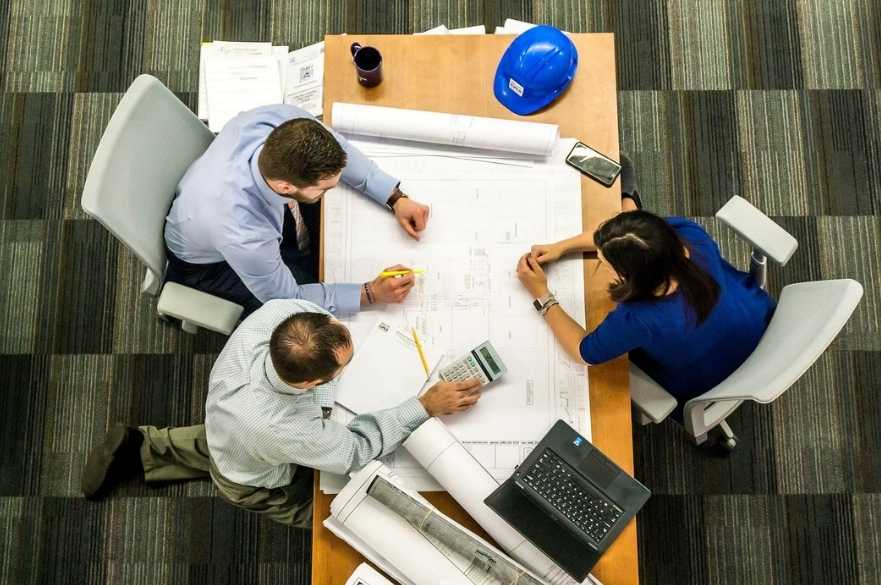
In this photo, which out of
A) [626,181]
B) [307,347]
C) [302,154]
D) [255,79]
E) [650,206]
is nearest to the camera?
[307,347]

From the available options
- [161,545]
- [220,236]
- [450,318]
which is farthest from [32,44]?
[450,318]

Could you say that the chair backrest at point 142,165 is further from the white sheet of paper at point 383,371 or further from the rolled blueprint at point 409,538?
the rolled blueprint at point 409,538

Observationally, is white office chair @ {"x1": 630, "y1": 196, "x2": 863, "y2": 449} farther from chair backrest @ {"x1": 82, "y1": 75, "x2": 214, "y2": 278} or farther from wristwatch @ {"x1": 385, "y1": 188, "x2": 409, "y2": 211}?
chair backrest @ {"x1": 82, "y1": 75, "x2": 214, "y2": 278}

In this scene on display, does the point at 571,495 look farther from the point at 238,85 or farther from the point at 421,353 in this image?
the point at 238,85

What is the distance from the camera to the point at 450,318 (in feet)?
4.88

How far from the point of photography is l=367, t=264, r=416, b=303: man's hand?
4.79 ft

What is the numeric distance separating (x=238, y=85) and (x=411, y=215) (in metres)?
1.00

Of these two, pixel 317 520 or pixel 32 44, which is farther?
pixel 32 44

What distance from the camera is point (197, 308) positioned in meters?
1.51

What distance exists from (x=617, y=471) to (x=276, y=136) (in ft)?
3.10

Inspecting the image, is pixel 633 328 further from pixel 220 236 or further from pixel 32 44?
pixel 32 44

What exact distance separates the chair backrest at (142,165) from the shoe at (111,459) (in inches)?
27.8

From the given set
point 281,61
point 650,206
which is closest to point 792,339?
point 650,206

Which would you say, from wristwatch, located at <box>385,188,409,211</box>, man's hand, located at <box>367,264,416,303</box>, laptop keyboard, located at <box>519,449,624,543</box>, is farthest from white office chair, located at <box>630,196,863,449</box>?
wristwatch, located at <box>385,188,409,211</box>
